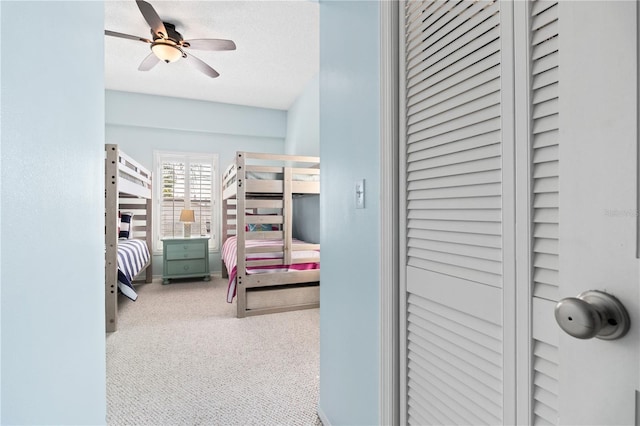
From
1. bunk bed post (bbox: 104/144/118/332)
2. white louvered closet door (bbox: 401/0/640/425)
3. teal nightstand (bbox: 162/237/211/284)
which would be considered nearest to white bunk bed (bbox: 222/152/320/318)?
bunk bed post (bbox: 104/144/118/332)

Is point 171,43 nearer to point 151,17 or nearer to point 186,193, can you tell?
point 151,17

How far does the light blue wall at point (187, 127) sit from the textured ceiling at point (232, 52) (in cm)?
17

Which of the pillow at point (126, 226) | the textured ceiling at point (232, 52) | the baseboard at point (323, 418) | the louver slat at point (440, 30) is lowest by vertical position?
the baseboard at point (323, 418)

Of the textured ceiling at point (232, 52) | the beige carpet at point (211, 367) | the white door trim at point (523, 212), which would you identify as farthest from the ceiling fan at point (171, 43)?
the white door trim at point (523, 212)

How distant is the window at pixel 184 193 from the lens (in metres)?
4.94

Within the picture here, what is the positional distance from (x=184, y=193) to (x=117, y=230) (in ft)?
6.92

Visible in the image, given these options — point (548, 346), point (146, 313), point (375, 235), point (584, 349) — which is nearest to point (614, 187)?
point (584, 349)

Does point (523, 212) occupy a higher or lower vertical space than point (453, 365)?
higher

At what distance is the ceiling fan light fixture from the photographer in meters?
2.73

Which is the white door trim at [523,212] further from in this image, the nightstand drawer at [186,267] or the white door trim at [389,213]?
the nightstand drawer at [186,267]

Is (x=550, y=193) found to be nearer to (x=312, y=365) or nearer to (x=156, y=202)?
(x=312, y=365)

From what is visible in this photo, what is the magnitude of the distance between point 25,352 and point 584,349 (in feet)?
3.35

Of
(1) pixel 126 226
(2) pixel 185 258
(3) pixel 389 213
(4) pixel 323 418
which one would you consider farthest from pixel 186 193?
(3) pixel 389 213

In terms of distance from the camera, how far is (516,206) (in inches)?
26.1
